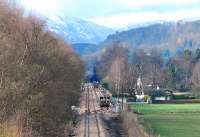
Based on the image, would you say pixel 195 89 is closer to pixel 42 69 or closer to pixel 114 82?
pixel 114 82

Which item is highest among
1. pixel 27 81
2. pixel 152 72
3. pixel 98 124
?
pixel 152 72

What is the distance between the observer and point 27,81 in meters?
33.8

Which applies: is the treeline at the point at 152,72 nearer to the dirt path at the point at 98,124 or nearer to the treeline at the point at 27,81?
the dirt path at the point at 98,124

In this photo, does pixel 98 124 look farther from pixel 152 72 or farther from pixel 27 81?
pixel 152 72

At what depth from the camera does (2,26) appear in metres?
38.5

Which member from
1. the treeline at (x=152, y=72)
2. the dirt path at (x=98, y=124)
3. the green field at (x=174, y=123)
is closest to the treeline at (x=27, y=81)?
the dirt path at (x=98, y=124)

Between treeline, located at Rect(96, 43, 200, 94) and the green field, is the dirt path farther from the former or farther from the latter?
treeline, located at Rect(96, 43, 200, 94)

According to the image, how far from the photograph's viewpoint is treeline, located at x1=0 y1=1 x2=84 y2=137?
1182 inches

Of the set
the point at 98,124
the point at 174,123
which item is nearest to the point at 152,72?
the point at 174,123

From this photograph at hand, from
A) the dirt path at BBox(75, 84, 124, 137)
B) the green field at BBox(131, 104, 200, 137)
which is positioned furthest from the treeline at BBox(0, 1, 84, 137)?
the green field at BBox(131, 104, 200, 137)

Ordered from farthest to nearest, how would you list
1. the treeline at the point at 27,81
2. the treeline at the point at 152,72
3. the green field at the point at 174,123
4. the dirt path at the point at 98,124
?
the treeline at the point at 152,72 → the green field at the point at 174,123 → the dirt path at the point at 98,124 → the treeline at the point at 27,81

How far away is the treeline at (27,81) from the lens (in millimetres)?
30016

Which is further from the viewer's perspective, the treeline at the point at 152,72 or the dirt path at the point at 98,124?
the treeline at the point at 152,72

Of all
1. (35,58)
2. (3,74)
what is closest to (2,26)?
(35,58)
